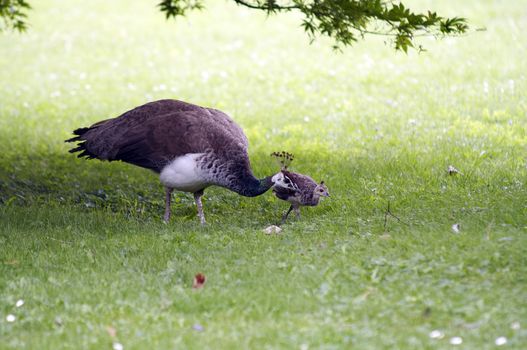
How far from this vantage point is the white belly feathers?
8633mm

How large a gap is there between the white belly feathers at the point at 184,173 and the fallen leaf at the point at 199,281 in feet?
7.27

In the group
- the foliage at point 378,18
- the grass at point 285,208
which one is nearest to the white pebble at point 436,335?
the grass at point 285,208

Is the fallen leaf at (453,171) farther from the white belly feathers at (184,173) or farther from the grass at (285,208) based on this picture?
the white belly feathers at (184,173)

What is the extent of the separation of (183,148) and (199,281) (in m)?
2.44

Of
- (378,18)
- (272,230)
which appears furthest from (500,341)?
(378,18)

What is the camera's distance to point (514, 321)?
17.6 feet

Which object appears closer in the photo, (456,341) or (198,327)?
(456,341)

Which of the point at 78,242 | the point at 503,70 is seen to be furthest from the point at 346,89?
the point at 78,242

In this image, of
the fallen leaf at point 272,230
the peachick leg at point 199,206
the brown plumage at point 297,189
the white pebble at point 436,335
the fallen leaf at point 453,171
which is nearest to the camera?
the white pebble at point 436,335

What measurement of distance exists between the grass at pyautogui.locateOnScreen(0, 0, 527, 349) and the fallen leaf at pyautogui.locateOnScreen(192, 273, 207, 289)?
14 cm

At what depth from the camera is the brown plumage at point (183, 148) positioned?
8648 mm

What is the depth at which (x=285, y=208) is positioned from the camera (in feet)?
31.1

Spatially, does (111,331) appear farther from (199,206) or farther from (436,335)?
(199,206)

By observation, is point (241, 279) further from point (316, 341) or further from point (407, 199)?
point (407, 199)
